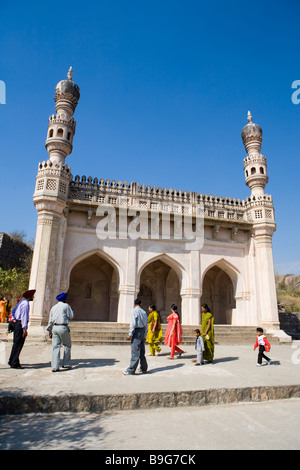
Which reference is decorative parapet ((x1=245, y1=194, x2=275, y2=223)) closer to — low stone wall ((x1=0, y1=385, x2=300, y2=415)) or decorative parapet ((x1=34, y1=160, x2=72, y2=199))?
decorative parapet ((x1=34, y1=160, x2=72, y2=199))

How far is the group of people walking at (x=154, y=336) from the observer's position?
5480 millimetres

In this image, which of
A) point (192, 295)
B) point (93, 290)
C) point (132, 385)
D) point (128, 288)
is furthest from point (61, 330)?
point (93, 290)

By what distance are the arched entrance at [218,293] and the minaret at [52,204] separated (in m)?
9.56

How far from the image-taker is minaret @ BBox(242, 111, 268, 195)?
14070mm

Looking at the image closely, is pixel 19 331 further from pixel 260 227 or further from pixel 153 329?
pixel 260 227

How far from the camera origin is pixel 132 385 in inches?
175

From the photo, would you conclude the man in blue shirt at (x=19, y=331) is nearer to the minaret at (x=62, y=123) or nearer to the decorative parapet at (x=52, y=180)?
the decorative parapet at (x=52, y=180)

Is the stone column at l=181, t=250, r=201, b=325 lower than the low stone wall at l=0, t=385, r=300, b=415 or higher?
higher

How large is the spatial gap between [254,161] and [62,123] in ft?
29.9

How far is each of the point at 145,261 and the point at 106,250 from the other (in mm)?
1736

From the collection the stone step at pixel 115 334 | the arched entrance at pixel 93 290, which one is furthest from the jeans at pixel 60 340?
the arched entrance at pixel 93 290

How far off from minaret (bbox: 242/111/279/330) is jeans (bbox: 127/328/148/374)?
869 centimetres

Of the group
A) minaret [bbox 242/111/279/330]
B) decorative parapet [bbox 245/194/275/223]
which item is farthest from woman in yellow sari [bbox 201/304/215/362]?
decorative parapet [bbox 245/194/275/223]

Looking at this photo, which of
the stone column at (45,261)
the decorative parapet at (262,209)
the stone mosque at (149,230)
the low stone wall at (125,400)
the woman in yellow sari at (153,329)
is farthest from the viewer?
the decorative parapet at (262,209)
